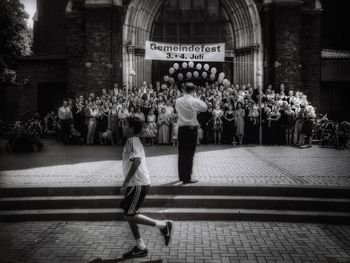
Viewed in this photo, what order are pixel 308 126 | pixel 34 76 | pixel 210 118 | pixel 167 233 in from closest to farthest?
pixel 167 233 < pixel 308 126 < pixel 210 118 < pixel 34 76

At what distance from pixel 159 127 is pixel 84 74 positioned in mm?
5041

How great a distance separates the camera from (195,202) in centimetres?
709

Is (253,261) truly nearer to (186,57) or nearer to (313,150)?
(313,150)

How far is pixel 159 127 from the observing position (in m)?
15.6

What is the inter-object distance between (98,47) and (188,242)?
13892 millimetres

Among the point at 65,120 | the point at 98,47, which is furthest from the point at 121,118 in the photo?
the point at 98,47

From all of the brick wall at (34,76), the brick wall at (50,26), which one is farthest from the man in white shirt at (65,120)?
the brick wall at (50,26)

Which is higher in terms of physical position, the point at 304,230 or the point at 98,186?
the point at 98,186

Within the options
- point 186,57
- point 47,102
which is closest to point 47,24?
point 47,102

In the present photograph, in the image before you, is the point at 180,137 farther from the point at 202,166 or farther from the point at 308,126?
the point at 308,126

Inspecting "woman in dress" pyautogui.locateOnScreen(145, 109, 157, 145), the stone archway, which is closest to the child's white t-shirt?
"woman in dress" pyautogui.locateOnScreen(145, 109, 157, 145)

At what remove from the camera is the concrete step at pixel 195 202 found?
22.8 ft

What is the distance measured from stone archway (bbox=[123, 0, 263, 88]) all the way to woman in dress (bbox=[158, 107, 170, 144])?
3.66 m

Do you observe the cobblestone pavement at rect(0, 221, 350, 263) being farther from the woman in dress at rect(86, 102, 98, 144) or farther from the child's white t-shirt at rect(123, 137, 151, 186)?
the woman in dress at rect(86, 102, 98, 144)
